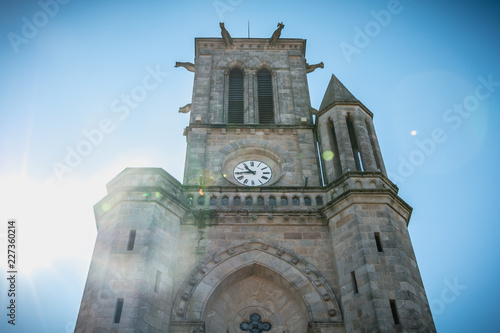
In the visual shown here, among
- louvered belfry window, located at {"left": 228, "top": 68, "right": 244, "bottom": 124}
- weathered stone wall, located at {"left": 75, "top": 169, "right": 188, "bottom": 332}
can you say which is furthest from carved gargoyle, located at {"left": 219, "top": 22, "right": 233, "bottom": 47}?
weathered stone wall, located at {"left": 75, "top": 169, "right": 188, "bottom": 332}

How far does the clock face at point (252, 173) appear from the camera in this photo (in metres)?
19.5

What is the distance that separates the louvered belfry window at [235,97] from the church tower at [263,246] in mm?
2491

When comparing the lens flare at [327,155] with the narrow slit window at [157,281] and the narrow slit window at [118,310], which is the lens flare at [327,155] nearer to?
the narrow slit window at [157,281]

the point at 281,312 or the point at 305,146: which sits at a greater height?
the point at 305,146

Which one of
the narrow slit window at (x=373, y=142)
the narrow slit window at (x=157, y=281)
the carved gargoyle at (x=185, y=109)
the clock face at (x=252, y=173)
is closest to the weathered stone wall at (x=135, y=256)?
the narrow slit window at (x=157, y=281)

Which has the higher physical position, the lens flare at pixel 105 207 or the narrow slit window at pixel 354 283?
the lens flare at pixel 105 207

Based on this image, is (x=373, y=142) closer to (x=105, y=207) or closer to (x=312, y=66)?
(x=312, y=66)

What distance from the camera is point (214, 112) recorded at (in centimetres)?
2262

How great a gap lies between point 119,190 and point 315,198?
5.67 m

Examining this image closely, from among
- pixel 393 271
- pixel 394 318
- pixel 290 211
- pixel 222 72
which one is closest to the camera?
pixel 394 318

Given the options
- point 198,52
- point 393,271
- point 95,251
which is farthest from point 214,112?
point 393,271

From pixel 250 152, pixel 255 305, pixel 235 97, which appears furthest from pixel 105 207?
pixel 235 97

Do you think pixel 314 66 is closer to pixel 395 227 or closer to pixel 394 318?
pixel 395 227

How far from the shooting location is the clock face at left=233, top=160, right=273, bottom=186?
19516 mm
